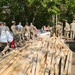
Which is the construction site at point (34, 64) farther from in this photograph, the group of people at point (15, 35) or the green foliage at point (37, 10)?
the green foliage at point (37, 10)

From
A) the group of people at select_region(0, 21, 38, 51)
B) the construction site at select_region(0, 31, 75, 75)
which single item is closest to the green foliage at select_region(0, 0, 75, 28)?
the group of people at select_region(0, 21, 38, 51)

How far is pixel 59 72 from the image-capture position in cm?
1051

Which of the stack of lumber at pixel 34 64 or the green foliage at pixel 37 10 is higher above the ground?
the green foliage at pixel 37 10

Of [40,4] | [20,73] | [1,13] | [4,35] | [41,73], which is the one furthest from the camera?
[1,13]

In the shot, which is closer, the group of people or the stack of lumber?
the stack of lumber

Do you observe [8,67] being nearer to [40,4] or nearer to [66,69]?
[66,69]

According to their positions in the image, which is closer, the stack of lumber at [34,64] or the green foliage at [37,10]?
the stack of lumber at [34,64]

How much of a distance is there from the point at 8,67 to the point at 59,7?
40649mm

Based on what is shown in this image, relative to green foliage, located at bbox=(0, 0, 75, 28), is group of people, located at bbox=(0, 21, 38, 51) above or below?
below

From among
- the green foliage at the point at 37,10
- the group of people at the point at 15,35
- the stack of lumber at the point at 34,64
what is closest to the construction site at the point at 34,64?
the stack of lumber at the point at 34,64

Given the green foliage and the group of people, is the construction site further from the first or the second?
the green foliage

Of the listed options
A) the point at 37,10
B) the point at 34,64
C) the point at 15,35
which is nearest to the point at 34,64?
the point at 34,64

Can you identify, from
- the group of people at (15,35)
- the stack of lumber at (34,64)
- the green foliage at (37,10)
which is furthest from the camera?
the green foliage at (37,10)

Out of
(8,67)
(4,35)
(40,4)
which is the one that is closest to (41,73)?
(8,67)
